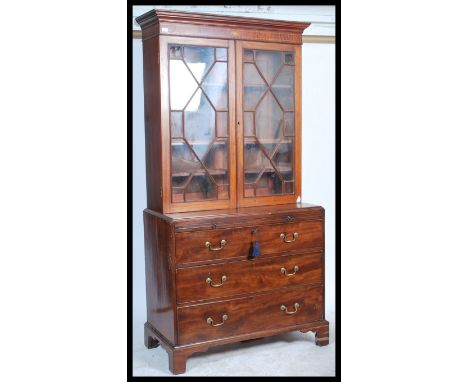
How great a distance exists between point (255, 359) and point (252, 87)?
1.56 meters

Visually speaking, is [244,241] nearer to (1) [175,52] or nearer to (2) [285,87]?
(2) [285,87]

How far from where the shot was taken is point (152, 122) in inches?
136

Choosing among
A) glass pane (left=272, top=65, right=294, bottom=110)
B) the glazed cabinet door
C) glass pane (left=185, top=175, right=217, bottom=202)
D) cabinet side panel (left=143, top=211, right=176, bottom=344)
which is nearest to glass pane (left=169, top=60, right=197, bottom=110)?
the glazed cabinet door

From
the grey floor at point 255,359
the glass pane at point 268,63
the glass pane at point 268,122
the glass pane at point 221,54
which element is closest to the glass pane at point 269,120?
the glass pane at point 268,122

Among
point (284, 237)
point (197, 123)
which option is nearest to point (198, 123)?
point (197, 123)

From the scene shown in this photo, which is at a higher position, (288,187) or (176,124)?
(176,124)

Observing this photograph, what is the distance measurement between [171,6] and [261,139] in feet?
3.23

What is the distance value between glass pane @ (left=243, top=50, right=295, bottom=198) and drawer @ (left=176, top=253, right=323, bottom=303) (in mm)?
432

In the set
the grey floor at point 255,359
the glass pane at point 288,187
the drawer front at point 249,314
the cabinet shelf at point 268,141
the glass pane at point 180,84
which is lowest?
the grey floor at point 255,359

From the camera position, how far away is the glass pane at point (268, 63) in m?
3.56

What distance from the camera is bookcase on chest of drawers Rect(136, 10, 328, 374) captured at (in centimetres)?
327

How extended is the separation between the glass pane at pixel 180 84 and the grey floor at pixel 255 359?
1.42 metres

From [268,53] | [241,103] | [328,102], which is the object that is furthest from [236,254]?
[328,102]

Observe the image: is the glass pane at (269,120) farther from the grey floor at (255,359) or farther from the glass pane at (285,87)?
the grey floor at (255,359)
